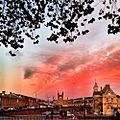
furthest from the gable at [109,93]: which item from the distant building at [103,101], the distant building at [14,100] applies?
the distant building at [14,100]

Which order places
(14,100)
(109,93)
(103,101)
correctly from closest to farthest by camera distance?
(103,101), (109,93), (14,100)

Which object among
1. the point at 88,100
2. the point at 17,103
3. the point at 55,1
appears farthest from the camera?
the point at 17,103

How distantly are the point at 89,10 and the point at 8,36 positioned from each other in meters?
2.54

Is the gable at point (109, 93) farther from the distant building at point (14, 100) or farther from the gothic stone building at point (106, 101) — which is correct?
the distant building at point (14, 100)

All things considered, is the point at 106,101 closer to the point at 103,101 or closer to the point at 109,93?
the point at 103,101

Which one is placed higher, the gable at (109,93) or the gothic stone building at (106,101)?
the gable at (109,93)

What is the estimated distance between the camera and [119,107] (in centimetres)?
13238

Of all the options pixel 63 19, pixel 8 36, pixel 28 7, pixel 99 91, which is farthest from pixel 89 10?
pixel 99 91

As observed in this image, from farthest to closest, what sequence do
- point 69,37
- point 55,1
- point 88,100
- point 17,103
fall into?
point 17,103, point 88,100, point 69,37, point 55,1

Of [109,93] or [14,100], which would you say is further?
[14,100]

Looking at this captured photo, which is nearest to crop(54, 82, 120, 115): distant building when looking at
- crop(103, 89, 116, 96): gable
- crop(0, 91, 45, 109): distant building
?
crop(103, 89, 116, 96): gable

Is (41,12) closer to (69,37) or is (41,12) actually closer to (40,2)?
(40,2)

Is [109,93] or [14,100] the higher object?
[109,93]

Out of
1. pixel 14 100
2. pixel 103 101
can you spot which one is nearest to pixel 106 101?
pixel 103 101
